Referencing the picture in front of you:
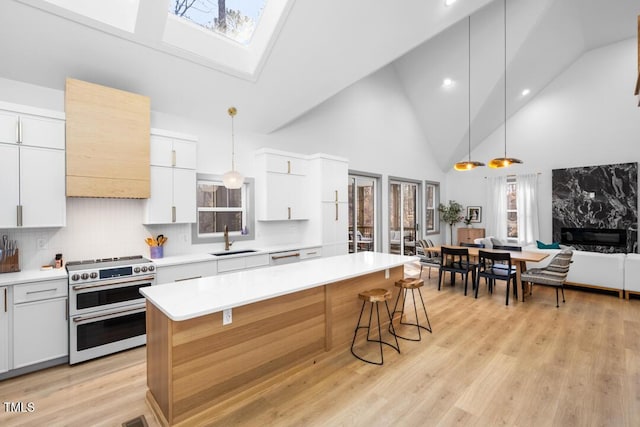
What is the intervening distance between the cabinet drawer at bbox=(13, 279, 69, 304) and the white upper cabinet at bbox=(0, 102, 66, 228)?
1.78 feet

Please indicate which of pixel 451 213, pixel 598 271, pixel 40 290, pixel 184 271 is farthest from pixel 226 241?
pixel 451 213

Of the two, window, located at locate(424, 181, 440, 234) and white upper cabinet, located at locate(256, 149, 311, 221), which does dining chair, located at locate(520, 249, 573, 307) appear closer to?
white upper cabinet, located at locate(256, 149, 311, 221)

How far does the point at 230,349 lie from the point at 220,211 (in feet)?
8.45

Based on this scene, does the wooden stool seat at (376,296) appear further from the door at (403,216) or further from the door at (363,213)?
the door at (403,216)

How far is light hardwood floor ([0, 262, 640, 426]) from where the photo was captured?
6.89 ft

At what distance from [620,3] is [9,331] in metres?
9.81

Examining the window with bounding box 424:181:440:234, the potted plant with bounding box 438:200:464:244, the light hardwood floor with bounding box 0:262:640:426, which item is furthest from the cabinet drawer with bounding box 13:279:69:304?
the potted plant with bounding box 438:200:464:244

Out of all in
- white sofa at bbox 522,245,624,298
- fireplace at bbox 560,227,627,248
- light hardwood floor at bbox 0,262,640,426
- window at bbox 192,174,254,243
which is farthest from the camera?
fireplace at bbox 560,227,627,248

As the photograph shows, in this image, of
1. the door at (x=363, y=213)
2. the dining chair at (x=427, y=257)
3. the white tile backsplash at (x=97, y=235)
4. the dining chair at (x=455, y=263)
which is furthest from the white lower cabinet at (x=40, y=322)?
the dining chair at (x=427, y=257)

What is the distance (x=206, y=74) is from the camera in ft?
11.7

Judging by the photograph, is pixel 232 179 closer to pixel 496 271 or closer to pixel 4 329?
pixel 4 329

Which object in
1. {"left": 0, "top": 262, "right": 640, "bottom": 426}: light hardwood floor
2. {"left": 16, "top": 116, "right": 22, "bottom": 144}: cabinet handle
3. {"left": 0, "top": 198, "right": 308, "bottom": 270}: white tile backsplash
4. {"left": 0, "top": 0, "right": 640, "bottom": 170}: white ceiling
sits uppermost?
{"left": 0, "top": 0, "right": 640, "bottom": 170}: white ceiling

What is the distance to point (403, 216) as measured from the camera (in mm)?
7730

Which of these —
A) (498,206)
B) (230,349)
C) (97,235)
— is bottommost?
(230,349)
